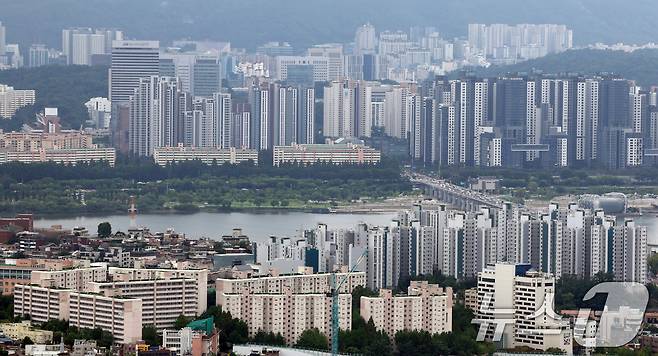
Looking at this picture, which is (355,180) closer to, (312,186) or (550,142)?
(312,186)

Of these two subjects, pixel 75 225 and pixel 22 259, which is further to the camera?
pixel 75 225

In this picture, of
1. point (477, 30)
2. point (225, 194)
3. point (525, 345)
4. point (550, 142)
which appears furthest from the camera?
point (477, 30)

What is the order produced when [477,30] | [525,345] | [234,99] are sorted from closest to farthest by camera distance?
[525,345]
[234,99]
[477,30]

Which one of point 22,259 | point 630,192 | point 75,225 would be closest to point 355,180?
point 630,192

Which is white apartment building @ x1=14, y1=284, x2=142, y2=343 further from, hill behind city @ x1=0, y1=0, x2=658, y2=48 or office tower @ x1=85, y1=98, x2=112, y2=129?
hill behind city @ x1=0, y1=0, x2=658, y2=48

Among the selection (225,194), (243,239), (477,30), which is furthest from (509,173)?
(477,30)

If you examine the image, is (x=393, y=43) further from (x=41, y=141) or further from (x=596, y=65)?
(x=41, y=141)

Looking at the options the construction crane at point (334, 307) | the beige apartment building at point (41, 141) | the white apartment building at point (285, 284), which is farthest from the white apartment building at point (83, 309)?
the beige apartment building at point (41, 141)

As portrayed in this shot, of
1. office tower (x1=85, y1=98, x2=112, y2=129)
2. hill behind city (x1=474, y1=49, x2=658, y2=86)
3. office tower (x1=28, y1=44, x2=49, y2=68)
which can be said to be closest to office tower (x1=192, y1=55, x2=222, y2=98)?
office tower (x1=85, y1=98, x2=112, y2=129)
